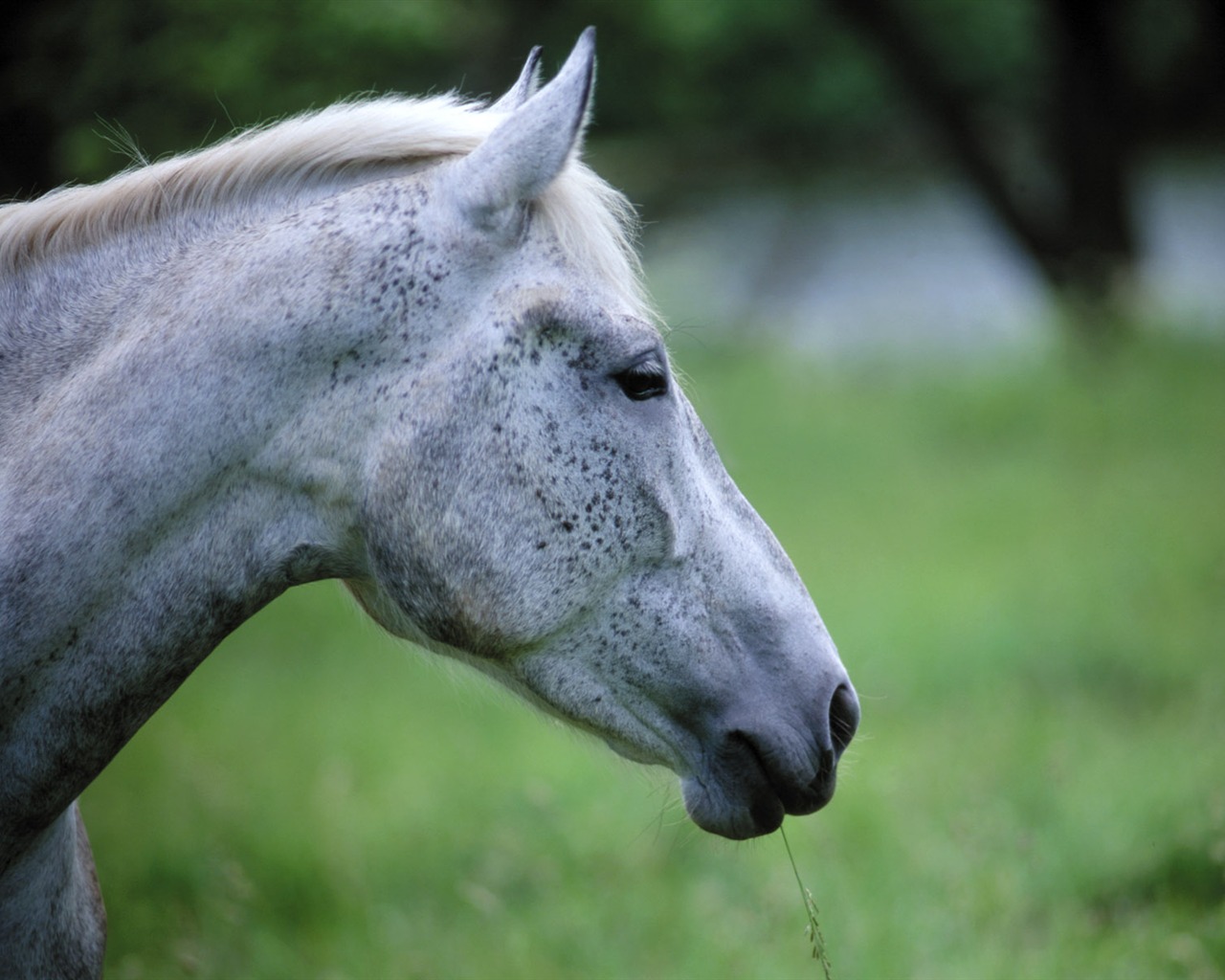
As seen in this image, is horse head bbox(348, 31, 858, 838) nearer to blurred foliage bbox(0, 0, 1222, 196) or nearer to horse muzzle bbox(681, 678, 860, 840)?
horse muzzle bbox(681, 678, 860, 840)

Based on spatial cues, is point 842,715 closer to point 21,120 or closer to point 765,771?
point 765,771

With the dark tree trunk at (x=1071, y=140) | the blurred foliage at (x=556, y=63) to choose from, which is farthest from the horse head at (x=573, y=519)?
the dark tree trunk at (x=1071, y=140)

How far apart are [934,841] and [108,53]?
4.23 metres

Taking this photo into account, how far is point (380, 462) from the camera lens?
6.02ft

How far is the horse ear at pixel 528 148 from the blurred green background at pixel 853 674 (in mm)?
972

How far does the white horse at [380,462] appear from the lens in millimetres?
1813

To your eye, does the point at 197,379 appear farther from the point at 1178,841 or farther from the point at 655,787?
the point at 1178,841

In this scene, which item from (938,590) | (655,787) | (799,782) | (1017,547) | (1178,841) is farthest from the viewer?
(1017,547)

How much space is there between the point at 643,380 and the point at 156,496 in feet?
2.63

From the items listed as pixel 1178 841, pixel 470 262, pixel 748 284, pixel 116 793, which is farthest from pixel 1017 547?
pixel 748 284

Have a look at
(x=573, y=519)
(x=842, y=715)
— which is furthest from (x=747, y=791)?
(x=573, y=519)

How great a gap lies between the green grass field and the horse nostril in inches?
14.2

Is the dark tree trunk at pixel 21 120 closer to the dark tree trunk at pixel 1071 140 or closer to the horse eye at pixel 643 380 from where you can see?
the horse eye at pixel 643 380

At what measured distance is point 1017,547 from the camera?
6652 millimetres
